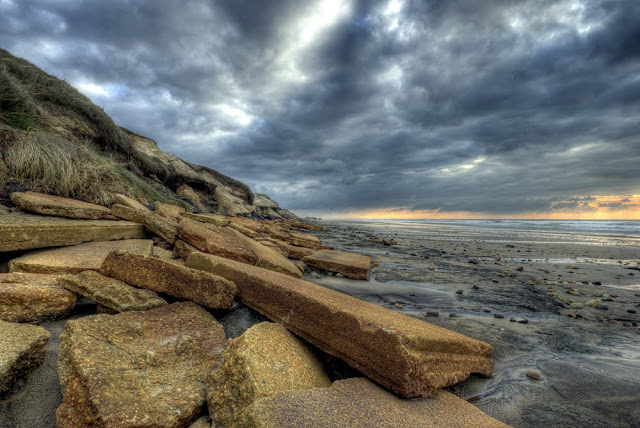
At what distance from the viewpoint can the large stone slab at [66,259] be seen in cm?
221

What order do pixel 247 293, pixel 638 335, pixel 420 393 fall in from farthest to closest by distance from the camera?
pixel 638 335
pixel 247 293
pixel 420 393

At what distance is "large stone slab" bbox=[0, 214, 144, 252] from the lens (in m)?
2.36

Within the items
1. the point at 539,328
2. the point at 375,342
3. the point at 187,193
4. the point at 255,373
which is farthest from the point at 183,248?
the point at 187,193

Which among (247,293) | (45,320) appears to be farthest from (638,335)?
(45,320)

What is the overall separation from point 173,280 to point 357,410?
156cm

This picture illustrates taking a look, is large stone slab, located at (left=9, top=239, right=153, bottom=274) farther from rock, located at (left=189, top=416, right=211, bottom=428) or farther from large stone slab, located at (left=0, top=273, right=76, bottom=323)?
rock, located at (left=189, top=416, right=211, bottom=428)

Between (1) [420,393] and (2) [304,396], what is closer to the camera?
(2) [304,396]

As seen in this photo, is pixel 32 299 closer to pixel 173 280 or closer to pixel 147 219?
pixel 173 280

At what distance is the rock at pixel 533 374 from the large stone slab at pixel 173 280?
217cm

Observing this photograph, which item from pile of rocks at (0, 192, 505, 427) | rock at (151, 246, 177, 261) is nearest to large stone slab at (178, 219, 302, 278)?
rock at (151, 246, 177, 261)

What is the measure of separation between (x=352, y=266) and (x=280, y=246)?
1581 mm

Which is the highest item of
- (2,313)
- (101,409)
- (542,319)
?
(2,313)

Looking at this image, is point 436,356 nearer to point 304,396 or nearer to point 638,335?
point 304,396

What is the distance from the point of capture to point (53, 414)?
1.30 metres
